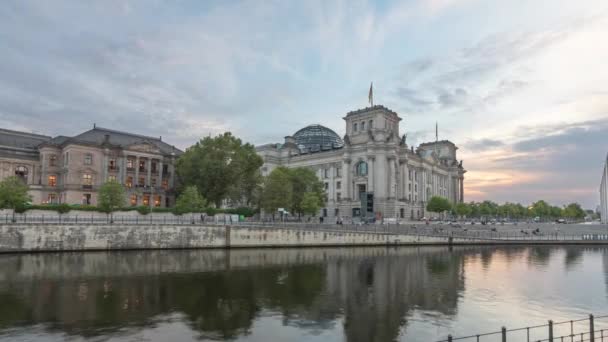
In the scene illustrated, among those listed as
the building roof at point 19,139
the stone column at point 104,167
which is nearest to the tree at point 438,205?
the stone column at point 104,167

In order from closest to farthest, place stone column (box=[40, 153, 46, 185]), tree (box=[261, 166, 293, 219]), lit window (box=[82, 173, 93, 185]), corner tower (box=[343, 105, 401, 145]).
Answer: tree (box=[261, 166, 293, 219]), lit window (box=[82, 173, 93, 185]), stone column (box=[40, 153, 46, 185]), corner tower (box=[343, 105, 401, 145])

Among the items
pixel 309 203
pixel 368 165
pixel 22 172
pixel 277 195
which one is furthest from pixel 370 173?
pixel 22 172

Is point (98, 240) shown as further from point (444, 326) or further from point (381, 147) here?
point (381, 147)

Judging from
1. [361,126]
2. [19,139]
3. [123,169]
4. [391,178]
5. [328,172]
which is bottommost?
[123,169]

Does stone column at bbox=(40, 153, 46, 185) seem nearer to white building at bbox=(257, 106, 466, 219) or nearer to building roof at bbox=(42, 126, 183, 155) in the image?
building roof at bbox=(42, 126, 183, 155)

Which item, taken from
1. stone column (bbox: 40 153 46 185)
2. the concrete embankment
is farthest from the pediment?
the concrete embankment

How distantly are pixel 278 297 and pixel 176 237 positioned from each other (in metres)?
36.8

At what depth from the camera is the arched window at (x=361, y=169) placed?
126 metres

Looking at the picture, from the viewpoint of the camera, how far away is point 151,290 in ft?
105

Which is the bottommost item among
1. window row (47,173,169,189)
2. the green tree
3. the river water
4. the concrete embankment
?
the river water

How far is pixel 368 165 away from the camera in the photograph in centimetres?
12306

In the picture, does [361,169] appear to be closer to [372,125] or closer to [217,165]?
[372,125]

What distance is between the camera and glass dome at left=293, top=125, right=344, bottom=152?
522 feet

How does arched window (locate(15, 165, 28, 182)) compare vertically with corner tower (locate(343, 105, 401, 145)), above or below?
below
